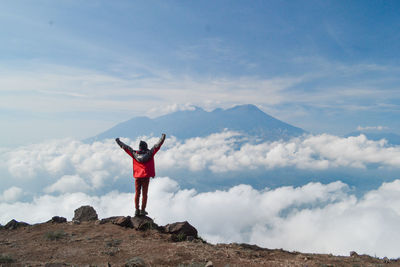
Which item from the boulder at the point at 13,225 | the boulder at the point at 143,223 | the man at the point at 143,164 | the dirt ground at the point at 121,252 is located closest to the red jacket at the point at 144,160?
the man at the point at 143,164

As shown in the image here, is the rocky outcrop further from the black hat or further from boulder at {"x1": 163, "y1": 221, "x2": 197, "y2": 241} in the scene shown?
the black hat

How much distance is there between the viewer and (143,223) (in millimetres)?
9047

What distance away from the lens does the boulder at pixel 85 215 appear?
1102 cm

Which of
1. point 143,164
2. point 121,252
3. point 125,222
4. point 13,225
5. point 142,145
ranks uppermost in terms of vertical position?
point 142,145

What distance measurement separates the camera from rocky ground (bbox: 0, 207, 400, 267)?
6.10 metres

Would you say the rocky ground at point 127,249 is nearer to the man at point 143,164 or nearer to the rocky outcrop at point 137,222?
the rocky outcrop at point 137,222

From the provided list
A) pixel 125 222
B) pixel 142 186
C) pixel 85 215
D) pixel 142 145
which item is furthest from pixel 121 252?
pixel 85 215

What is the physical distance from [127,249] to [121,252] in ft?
0.79

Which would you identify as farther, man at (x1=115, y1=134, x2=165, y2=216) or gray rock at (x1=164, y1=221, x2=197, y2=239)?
man at (x1=115, y1=134, x2=165, y2=216)

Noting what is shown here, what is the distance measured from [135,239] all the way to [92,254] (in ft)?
4.98

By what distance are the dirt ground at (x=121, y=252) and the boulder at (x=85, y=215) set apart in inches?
69.5

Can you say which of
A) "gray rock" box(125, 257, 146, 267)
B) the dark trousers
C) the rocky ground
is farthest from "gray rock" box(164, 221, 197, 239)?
"gray rock" box(125, 257, 146, 267)

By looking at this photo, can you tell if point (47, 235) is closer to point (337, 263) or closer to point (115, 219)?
point (115, 219)

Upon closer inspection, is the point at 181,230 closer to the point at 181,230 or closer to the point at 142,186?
the point at 181,230
